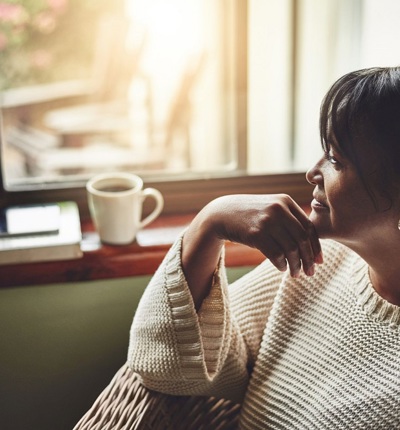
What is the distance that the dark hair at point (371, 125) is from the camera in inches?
30.6

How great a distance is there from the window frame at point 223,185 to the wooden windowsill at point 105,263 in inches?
5.2

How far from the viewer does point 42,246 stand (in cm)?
125

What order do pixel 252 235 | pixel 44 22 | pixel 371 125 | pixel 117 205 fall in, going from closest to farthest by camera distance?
pixel 371 125
pixel 252 235
pixel 117 205
pixel 44 22

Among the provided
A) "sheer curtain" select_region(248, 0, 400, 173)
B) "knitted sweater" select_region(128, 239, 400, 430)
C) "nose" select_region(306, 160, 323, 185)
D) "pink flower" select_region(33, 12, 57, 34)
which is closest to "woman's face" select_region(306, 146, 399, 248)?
"nose" select_region(306, 160, 323, 185)

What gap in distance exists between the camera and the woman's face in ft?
2.67

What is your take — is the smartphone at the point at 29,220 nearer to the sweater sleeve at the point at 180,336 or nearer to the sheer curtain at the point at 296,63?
the sweater sleeve at the point at 180,336

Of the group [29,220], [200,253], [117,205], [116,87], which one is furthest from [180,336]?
[116,87]

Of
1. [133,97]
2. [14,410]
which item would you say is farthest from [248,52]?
[133,97]

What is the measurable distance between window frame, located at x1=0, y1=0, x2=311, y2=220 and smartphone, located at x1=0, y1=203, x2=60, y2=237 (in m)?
0.04

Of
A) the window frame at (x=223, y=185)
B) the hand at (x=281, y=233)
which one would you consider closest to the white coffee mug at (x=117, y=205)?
the window frame at (x=223, y=185)

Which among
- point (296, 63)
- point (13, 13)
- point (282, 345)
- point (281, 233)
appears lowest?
point (282, 345)

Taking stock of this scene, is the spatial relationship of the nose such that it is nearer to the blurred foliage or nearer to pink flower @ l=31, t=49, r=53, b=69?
the blurred foliage

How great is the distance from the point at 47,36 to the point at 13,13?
0.70 meters

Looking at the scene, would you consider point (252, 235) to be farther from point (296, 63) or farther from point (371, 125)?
point (296, 63)
